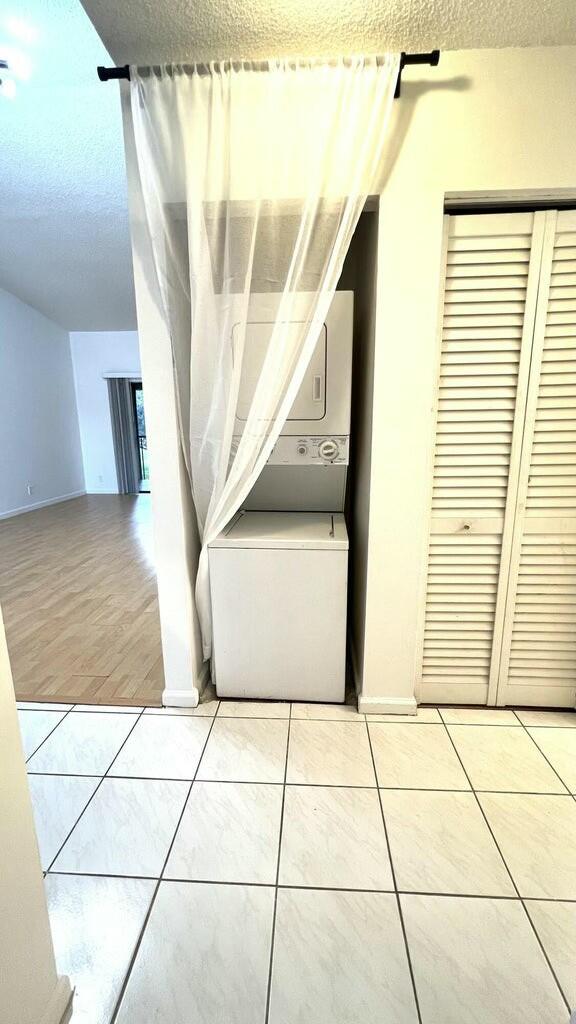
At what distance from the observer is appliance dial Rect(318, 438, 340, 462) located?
1699mm

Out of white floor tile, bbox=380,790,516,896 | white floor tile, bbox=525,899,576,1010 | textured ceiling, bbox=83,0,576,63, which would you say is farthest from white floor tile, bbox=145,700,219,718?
textured ceiling, bbox=83,0,576,63

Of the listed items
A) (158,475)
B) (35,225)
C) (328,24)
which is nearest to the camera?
(328,24)

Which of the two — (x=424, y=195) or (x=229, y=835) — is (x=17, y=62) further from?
(x=229, y=835)

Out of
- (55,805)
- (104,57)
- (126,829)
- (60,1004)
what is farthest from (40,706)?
(104,57)

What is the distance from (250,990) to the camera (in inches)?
36.3

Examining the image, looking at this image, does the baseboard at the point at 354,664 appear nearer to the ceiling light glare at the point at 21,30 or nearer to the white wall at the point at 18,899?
the white wall at the point at 18,899

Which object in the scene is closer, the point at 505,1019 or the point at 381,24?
the point at 505,1019

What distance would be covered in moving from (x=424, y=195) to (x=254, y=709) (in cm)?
209

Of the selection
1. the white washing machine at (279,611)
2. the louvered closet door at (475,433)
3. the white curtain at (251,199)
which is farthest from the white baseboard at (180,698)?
the white curtain at (251,199)

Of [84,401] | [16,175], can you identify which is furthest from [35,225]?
[84,401]

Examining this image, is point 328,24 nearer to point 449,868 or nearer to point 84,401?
point 449,868

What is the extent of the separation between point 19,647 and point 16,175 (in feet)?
12.3

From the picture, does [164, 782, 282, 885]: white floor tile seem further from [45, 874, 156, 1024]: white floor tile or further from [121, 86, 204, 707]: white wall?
[121, 86, 204, 707]: white wall

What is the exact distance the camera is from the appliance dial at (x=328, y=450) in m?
1.70
